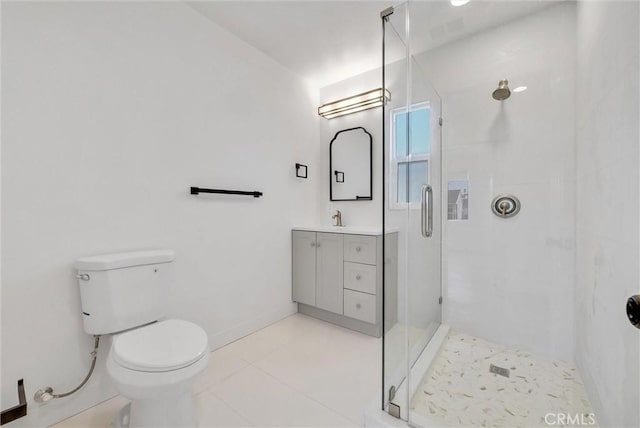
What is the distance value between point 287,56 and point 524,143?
192 cm

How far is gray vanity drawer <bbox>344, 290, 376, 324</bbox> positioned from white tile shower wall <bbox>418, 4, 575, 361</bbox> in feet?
1.91

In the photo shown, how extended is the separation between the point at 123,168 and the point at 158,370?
1.07 meters

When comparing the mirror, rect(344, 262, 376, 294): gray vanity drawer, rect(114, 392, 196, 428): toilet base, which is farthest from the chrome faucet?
rect(114, 392, 196, 428): toilet base

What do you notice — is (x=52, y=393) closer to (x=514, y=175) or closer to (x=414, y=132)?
(x=414, y=132)

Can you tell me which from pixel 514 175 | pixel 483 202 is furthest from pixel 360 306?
pixel 514 175

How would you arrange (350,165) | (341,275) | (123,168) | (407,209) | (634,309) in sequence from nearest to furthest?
(634,309) < (123,168) < (407,209) < (341,275) < (350,165)

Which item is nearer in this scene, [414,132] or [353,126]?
[414,132]

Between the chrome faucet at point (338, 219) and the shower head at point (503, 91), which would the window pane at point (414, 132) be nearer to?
the shower head at point (503, 91)

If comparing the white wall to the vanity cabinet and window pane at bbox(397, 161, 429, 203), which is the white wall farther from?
window pane at bbox(397, 161, 429, 203)

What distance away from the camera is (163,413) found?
116cm

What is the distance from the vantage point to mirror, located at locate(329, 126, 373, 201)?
2.60 meters

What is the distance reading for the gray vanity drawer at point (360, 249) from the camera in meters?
2.09

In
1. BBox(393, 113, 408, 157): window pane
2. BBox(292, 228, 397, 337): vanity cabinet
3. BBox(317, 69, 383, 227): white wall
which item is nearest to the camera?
BBox(393, 113, 408, 157): window pane

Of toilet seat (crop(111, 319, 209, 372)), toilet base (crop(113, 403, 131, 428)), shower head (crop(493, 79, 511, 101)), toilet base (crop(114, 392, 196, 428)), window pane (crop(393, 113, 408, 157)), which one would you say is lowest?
toilet base (crop(113, 403, 131, 428))
